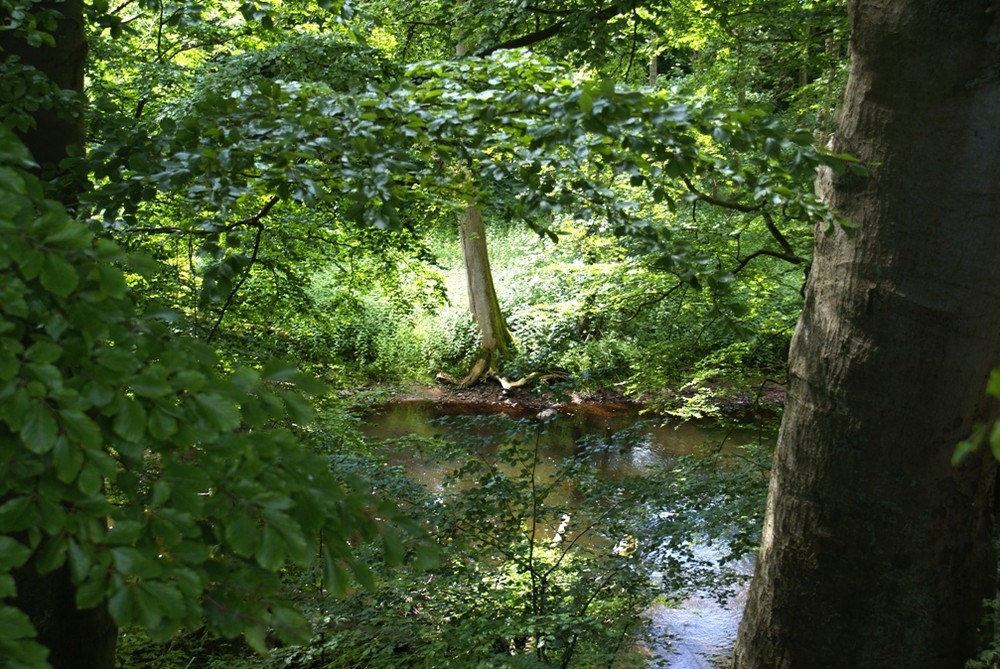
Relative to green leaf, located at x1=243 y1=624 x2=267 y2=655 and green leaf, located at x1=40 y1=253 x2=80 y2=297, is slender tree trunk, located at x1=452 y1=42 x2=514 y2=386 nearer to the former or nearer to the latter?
green leaf, located at x1=243 y1=624 x2=267 y2=655

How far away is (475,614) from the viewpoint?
4.09 meters

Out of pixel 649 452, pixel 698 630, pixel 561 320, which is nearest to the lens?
pixel 698 630

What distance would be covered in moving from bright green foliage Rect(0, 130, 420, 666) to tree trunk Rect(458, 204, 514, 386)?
11594 millimetres

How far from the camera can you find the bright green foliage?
3.51 feet

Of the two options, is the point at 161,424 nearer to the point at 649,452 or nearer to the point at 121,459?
the point at 121,459

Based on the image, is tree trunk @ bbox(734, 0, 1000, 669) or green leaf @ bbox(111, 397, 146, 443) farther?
tree trunk @ bbox(734, 0, 1000, 669)

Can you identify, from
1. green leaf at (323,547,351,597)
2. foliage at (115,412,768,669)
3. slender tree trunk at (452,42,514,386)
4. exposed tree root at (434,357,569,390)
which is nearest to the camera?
green leaf at (323,547,351,597)

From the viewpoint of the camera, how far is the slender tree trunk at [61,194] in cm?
254

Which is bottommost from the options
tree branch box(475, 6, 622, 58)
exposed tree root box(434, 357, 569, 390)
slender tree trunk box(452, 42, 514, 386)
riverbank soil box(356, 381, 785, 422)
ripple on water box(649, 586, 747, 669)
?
ripple on water box(649, 586, 747, 669)

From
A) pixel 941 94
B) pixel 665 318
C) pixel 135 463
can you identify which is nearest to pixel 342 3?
pixel 941 94

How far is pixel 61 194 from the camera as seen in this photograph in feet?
8.14

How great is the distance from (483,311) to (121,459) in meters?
12.0

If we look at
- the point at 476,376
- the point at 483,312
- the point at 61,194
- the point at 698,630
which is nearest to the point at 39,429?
the point at 61,194

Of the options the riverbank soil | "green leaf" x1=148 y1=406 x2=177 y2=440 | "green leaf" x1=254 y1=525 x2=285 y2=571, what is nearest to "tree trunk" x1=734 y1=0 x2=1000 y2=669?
"green leaf" x1=254 y1=525 x2=285 y2=571
